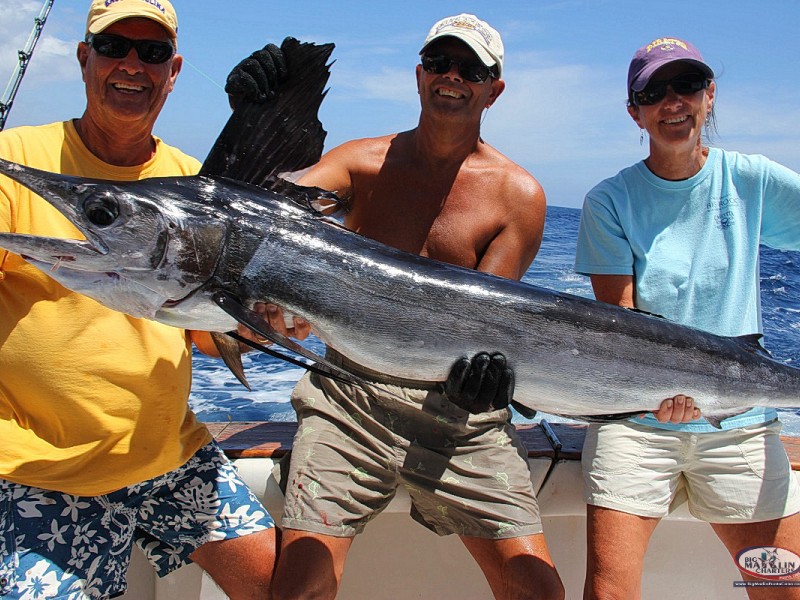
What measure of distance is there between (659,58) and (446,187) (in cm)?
106

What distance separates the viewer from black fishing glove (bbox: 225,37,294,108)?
2.28 m

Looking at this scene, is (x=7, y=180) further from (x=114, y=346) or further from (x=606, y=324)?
(x=606, y=324)

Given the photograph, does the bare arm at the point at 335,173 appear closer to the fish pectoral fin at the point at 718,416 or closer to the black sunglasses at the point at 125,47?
the black sunglasses at the point at 125,47

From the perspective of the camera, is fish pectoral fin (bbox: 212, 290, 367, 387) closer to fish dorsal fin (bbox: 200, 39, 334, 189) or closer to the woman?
fish dorsal fin (bbox: 200, 39, 334, 189)

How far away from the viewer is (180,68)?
2773 millimetres

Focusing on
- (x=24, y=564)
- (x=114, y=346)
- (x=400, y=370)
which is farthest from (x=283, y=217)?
(x=24, y=564)

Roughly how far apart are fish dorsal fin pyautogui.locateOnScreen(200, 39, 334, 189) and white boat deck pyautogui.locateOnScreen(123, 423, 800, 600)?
1427 mm

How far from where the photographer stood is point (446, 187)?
3279 mm

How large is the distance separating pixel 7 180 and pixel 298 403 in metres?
1.41

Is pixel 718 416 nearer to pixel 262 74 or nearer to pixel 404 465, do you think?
pixel 404 465

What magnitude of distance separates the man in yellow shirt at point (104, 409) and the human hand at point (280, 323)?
21.7 inches

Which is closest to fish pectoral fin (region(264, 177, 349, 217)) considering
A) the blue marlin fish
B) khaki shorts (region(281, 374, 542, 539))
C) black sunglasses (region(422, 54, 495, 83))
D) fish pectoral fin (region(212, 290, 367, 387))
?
the blue marlin fish

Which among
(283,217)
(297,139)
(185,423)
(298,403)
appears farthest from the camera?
(298,403)

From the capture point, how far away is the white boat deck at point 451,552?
Answer: 314cm
